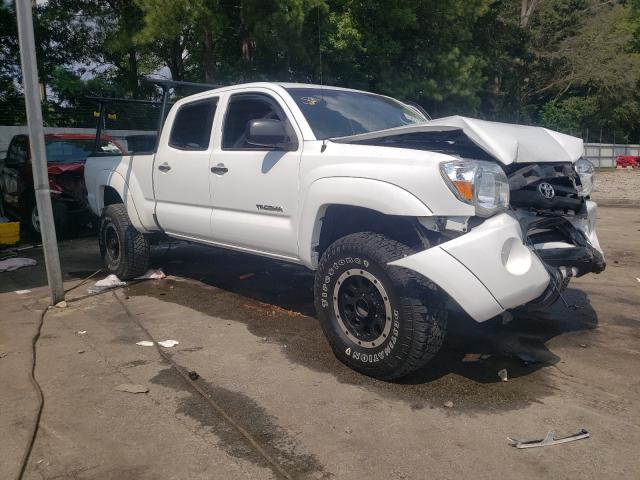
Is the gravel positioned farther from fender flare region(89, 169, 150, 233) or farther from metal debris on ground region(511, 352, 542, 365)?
fender flare region(89, 169, 150, 233)

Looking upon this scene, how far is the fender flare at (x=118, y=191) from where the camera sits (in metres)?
6.39

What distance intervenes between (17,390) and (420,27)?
1986 centimetres

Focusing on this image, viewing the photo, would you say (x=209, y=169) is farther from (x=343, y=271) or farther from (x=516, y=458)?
(x=516, y=458)

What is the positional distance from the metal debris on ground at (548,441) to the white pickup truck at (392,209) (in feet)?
2.24

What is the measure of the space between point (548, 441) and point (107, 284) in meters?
5.06

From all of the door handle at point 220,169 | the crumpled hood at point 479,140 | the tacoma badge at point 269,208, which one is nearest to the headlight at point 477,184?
the crumpled hood at point 479,140

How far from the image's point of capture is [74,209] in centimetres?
980

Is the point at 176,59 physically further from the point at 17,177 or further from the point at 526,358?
the point at 526,358

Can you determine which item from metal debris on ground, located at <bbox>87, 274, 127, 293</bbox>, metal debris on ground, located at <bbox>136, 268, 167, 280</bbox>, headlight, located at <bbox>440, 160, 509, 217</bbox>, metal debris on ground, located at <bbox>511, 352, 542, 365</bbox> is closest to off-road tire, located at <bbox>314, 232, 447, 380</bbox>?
headlight, located at <bbox>440, 160, 509, 217</bbox>

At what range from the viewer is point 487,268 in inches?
129

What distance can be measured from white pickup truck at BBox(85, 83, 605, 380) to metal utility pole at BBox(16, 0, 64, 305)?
5.16 feet

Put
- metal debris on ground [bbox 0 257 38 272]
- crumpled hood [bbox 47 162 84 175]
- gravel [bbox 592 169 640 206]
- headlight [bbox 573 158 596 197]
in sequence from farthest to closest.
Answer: gravel [bbox 592 169 640 206], crumpled hood [bbox 47 162 84 175], metal debris on ground [bbox 0 257 38 272], headlight [bbox 573 158 596 197]

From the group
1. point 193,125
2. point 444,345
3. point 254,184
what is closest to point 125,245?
point 193,125

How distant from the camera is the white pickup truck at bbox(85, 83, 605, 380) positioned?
3379 mm
